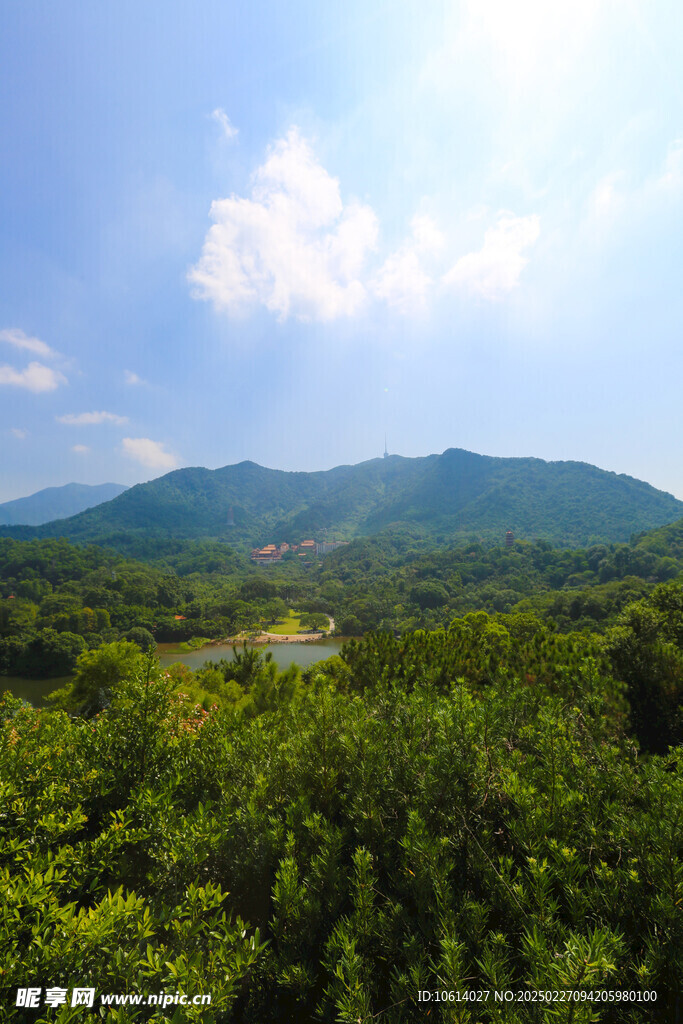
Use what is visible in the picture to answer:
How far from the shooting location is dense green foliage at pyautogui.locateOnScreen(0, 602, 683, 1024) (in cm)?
A: 196

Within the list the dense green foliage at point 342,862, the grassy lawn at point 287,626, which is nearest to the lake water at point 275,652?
the grassy lawn at point 287,626

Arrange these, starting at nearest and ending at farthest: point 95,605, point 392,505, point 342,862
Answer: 1. point 342,862
2. point 95,605
3. point 392,505

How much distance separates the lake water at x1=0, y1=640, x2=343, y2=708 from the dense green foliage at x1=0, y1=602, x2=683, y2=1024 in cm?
2562

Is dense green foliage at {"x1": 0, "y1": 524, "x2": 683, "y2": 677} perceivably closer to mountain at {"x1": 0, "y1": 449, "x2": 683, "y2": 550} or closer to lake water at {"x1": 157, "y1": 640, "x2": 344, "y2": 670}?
lake water at {"x1": 157, "y1": 640, "x2": 344, "y2": 670}

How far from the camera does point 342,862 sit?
322 cm

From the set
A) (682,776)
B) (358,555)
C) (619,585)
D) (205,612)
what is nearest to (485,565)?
(619,585)

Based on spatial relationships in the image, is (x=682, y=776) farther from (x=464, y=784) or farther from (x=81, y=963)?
(x=81, y=963)

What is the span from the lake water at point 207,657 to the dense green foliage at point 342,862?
25.6 metres

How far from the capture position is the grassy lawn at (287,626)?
50266 mm

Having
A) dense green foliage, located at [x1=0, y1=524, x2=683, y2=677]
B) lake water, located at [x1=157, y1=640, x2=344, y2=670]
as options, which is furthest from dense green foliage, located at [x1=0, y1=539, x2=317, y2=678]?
lake water, located at [x1=157, y1=640, x2=344, y2=670]

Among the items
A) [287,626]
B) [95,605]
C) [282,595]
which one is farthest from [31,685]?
[282,595]


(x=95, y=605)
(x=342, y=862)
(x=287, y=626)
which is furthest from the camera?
(x=287, y=626)

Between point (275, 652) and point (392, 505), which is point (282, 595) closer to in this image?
point (275, 652)

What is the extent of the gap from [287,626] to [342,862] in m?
51.9
